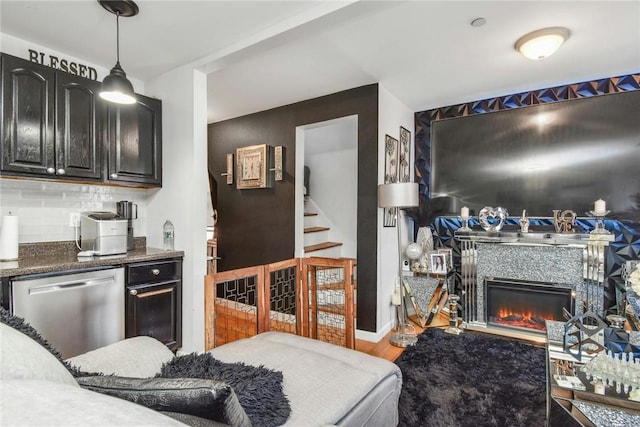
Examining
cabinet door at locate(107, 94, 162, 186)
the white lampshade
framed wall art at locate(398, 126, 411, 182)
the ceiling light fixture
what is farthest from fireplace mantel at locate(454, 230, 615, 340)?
cabinet door at locate(107, 94, 162, 186)

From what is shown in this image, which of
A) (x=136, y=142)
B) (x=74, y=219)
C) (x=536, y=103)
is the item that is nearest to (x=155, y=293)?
(x=74, y=219)

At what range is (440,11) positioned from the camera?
78.4 inches

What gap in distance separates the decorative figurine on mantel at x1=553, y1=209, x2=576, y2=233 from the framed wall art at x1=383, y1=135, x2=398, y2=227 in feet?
5.19

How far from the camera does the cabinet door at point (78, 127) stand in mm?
2225

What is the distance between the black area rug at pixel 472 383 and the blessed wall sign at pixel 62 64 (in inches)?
135

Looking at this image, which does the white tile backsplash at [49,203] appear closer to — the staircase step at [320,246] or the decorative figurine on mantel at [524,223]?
the staircase step at [320,246]

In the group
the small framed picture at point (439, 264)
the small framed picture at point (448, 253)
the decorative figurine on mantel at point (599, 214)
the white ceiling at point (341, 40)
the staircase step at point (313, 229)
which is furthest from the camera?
the staircase step at point (313, 229)

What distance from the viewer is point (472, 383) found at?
2.21 meters

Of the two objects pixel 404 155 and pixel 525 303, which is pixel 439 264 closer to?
pixel 525 303

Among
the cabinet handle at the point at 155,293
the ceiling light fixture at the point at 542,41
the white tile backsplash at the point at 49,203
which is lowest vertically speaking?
the cabinet handle at the point at 155,293

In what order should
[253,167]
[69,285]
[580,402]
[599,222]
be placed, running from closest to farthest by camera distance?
[580,402] < [69,285] < [599,222] < [253,167]

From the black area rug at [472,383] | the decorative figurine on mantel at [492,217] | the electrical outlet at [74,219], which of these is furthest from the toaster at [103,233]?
A: the decorative figurine on mantel at [492,217]

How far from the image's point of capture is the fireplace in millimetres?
3102

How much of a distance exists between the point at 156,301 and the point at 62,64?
1986 millimetres
